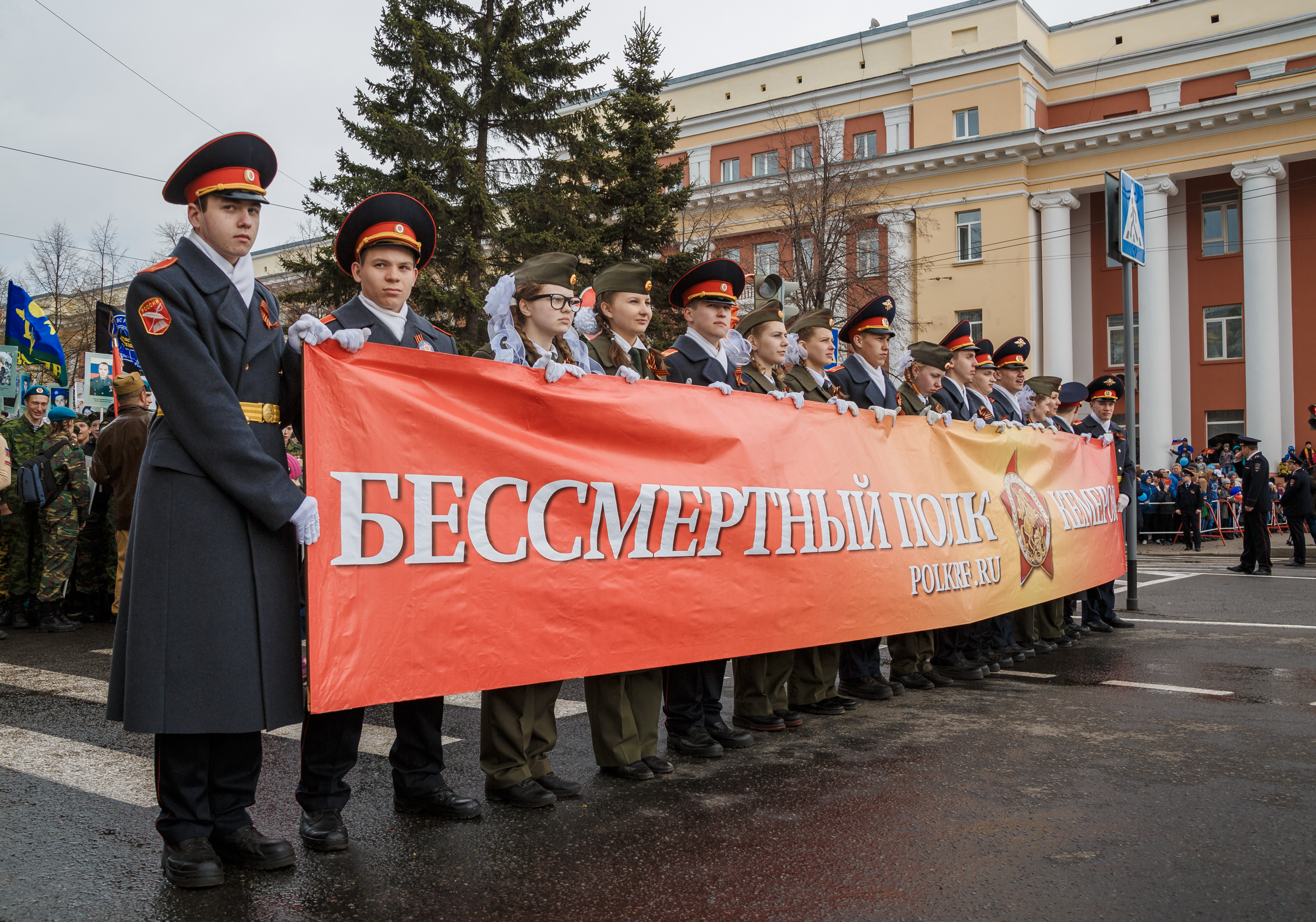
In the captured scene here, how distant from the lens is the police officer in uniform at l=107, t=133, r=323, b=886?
3.08 metres

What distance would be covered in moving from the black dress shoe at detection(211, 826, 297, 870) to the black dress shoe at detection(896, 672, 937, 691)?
428cm

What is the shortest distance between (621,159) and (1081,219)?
939 inches

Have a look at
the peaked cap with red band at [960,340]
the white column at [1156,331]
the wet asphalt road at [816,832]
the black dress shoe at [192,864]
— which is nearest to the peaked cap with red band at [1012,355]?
the peaked cap with red band at [960,340]

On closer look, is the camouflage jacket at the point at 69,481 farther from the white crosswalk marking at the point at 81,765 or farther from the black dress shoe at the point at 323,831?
the black dress shoe at the point at 323,831

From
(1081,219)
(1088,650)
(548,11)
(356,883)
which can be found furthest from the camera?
Answer: (1081,219)

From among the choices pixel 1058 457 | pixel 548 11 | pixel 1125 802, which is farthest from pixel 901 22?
pixel 1125 802

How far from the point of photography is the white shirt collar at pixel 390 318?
12.6 ft

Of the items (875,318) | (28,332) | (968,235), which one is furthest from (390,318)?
(968,235)

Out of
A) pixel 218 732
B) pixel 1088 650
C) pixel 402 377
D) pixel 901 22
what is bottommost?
pixel 1088 650

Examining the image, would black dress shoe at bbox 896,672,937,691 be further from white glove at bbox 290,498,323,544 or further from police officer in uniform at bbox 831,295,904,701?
white glove at bbox 290,498,323,544

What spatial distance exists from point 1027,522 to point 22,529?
909 cm

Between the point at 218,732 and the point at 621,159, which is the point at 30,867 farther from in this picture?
the point at 621,159

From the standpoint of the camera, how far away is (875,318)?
21.1 feet

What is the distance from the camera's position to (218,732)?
3.15m
